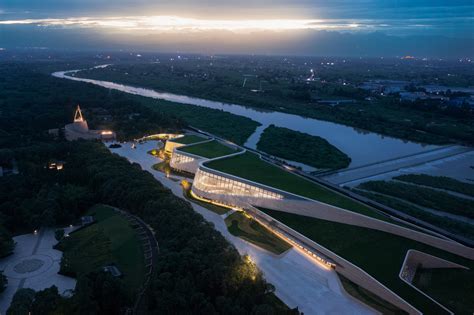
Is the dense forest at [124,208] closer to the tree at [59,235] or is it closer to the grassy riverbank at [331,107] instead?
the tree at [59,235]

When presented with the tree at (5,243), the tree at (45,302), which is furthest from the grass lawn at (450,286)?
the tree at (5,243)

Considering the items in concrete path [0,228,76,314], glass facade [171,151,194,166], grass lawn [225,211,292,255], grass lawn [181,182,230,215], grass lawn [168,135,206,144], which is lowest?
concrete path [0,228,76,314]

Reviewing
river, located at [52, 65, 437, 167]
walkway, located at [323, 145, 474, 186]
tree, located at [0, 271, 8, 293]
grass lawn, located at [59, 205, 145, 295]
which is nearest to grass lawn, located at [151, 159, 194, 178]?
grass lawn, located at [59, 205, 145, 295]

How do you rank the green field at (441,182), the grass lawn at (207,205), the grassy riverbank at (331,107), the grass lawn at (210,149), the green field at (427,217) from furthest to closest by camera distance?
the grassy riverbank at (331,107) → the grass lawn at (210,149) → the green field at (441,182) → the grass lawn at (207,205) → the green field at (427,217)

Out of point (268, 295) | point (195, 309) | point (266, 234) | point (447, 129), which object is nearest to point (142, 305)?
point (195, 309)

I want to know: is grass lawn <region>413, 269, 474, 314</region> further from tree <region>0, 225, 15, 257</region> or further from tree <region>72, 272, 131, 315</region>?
tree <region>0, 225, 15, 257</region>

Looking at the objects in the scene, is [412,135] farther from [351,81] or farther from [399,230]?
[351,81]
